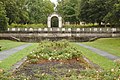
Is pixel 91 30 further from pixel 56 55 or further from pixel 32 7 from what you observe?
pixel 56 55

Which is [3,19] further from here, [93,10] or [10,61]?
[93,10]

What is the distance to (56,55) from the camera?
63.4ft

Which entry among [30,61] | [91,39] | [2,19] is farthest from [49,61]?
[91,39]

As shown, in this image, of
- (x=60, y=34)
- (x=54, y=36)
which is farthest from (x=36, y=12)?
(x=54, y=36)

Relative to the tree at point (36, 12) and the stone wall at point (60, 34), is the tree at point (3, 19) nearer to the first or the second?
the stone wall at point (60, 34)

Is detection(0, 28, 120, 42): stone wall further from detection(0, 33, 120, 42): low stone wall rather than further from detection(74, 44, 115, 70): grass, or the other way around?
detection(74, 44, 115, 70): grass

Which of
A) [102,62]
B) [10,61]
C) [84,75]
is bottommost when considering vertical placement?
[102,62]

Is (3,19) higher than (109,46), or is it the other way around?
(3,19)

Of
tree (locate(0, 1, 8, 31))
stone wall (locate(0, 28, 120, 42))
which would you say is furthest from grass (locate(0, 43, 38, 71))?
stone wall (locate(0, 28, 120, 42))

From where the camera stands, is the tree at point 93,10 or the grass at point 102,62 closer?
the grass at point 102,62

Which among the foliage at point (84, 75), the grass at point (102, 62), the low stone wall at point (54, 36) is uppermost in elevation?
the foliage at point (84, 75)

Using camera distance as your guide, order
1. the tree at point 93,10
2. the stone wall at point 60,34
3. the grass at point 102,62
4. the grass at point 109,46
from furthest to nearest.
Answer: the tree at point 93,10, the stone wall at point 60,34, the grass at point 109,46, the grass at point 102,62

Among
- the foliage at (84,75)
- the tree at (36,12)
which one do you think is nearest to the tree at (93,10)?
the tree at (36,12)

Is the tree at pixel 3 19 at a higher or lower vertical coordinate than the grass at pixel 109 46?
higher
